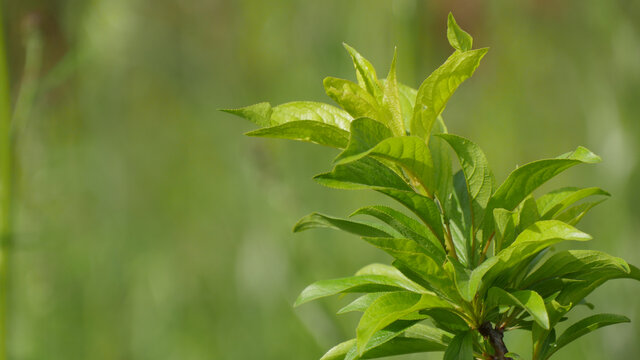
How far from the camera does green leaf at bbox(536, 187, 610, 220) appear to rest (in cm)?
34

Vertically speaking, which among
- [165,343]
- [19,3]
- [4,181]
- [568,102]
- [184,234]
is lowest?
[165,343]

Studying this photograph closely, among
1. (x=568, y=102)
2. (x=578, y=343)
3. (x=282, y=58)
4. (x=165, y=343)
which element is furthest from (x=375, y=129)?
(x=568, y=102)

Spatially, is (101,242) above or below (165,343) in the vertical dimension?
above

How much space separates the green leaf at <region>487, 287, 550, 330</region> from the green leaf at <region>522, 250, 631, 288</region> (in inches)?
1.4

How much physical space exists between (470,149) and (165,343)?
137cm

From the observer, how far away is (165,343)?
5.12 ft

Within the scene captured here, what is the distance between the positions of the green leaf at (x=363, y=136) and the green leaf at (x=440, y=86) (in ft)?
0.09

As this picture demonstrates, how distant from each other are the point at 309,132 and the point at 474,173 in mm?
93

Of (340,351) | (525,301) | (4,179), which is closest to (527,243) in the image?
(525,301)

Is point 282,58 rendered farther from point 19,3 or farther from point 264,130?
point 264,130

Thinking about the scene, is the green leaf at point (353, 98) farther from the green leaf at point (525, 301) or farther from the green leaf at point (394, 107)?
the green leaf at point (525, 301)

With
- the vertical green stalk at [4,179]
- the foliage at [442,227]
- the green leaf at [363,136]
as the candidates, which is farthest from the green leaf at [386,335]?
the vertical green stalk at [4,179]

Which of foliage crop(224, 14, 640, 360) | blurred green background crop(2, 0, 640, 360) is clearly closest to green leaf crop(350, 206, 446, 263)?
foliage crop(224, 14, 640, 360)

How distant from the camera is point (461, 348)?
33cm
